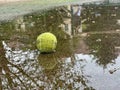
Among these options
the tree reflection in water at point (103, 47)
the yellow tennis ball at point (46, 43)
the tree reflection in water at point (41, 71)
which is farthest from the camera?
the yellow tennis ball at point (46, 43)

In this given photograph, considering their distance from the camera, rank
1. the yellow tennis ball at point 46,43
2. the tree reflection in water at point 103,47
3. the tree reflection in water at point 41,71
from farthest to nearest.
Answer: the yellow tennis ball at point 46,43 < the tree reflection in water at point 103,47 < the tree reflection in water at point 41,71

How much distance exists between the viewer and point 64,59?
27.0ft

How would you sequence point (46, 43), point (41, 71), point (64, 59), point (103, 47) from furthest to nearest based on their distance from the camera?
point (103, 47), point (46, 43), point (64, 59), point (41, 71)

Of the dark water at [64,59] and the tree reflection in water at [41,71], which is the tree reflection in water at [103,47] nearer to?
the dark water at [64,59]

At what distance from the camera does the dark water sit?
6.59 m

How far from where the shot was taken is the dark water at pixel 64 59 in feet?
21.6

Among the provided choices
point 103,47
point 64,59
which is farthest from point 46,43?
point 103,47

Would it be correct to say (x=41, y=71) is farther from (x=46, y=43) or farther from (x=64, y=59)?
(x=46, y=43)

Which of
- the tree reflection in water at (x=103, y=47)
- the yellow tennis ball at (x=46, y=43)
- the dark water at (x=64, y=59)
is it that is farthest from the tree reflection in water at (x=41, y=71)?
the tree reflection in water at (x=103, y=47)

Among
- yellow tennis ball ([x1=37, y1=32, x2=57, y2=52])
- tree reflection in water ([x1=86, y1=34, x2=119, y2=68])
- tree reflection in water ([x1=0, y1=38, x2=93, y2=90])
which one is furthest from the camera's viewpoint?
yellow tennis ball ([x1=37, y1=32, x2=57, y2=52])

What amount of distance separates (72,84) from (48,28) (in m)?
6.41

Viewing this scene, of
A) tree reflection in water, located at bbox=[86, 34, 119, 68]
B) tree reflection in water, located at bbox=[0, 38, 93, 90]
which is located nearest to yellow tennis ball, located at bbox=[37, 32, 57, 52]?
tree reflection in water, located at bbox=[0, 38, 93, 90]

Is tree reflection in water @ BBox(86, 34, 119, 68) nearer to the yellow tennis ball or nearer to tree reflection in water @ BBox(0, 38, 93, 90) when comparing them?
tree reflection in water @ BBox(0, 38, 93, 90)

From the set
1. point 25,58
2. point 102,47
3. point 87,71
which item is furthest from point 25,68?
point 102,47
